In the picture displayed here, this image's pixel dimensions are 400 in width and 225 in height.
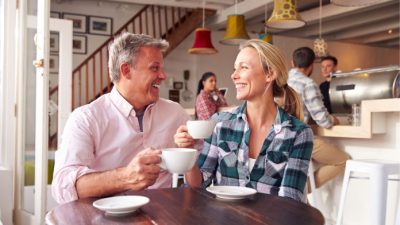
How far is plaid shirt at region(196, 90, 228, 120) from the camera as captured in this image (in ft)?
17.0

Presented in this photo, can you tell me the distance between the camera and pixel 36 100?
309 centimetres

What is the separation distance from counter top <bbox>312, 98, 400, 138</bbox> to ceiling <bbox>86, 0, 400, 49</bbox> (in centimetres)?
427

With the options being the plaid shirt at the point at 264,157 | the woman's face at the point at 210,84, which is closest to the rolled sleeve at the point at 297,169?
the plaid shirt at the point at 264,157

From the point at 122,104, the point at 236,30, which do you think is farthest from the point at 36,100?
the point at 236,30

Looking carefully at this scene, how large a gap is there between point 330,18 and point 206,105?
15.5 feet

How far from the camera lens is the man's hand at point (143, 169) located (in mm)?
1229

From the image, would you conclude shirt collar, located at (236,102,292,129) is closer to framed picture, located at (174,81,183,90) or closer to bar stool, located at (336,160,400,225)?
bar stool, located at (336,160,400,225)

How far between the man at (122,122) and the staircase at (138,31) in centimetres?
631

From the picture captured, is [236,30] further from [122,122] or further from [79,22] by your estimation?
[79,22]

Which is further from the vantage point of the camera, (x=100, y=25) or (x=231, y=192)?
(x=100, y=25)

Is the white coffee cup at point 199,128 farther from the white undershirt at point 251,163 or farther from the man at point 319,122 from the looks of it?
the man at point 319,122

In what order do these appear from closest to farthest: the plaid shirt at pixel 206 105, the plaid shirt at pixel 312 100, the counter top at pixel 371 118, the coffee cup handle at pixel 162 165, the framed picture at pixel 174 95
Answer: the coffee cup handle at pixel 162 165 < the counter top at pixel 371 118 < the plaid shirt at pixel 312 100 < the plaid shirt at pixel 206 105 < the framed picture at pixel 174 95

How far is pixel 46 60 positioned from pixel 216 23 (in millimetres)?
6082

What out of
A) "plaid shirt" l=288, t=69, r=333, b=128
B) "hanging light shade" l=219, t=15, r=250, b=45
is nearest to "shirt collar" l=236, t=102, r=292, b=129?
"plaid shirt" l=288, t=69, r=333, b=128
